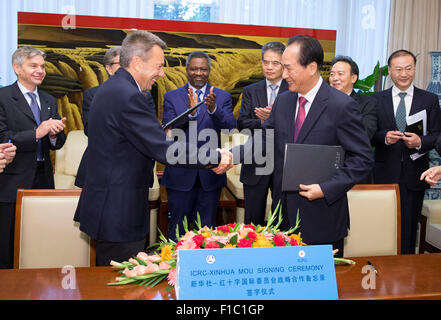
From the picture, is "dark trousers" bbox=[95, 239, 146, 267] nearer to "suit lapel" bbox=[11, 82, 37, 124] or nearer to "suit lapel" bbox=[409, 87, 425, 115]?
"suit lapel" bbox=[11, 82, 37, 124]

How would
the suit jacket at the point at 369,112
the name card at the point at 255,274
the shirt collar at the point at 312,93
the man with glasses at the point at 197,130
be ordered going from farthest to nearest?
the suit jacket at the point at 369,112 < the man with glasses at the point at 197,130 < the shirt collar at the point at 312,93 < the name card at the point at 255,274

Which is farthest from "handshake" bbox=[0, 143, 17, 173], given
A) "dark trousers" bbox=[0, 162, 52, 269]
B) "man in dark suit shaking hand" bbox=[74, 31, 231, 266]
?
"man in dark suit shaking hand" bbox=[74, 31, 231, 266]

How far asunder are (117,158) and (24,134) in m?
1.04

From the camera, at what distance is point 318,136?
2031 mm

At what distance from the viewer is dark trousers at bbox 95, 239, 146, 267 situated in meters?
1.92

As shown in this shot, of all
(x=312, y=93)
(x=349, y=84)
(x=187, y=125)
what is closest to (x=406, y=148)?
(x=349, y=84)

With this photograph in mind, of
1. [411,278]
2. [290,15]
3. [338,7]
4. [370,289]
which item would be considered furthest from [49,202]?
[338,7]

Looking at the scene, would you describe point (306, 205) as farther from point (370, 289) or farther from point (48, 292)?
point (48, 292)

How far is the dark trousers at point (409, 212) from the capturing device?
3297 millimetres

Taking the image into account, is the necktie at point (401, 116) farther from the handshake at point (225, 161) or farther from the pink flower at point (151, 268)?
the pink flower at point (151, 268)

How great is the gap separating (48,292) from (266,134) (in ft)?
4.46

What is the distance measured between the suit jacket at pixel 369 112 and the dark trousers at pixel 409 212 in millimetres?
472

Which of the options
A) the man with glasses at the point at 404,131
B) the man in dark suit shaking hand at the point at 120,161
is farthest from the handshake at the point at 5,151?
the man with glasses at the point at 404,131
